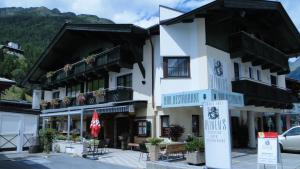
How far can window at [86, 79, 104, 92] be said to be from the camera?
25891mm

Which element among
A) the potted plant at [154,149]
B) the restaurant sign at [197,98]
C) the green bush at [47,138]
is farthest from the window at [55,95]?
the potted plant at [154,149]

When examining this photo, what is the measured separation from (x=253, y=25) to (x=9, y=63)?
64.8 m

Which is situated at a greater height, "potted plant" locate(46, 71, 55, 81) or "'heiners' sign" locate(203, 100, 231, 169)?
"potted plant" locate(46, 71, 55, 81)

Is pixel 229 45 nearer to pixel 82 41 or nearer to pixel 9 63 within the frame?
pixel 82 41

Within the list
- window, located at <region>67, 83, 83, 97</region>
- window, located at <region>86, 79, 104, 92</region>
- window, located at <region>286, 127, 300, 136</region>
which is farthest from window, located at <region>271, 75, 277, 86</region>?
window, located at <region>67, 83, 83, 97</region>

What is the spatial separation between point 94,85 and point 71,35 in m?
4.99

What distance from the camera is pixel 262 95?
2175 cm

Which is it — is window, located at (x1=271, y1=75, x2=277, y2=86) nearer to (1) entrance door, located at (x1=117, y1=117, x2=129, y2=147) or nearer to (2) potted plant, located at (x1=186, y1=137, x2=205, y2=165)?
(1) entrance door, located at (x1=117, y1=117, x2=129, y2=147)

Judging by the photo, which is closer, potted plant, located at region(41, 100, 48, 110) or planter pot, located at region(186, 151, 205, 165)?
planter pot, located at region(186, 151, 205, 165)

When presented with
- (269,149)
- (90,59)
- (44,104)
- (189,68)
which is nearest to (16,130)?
(90,59)

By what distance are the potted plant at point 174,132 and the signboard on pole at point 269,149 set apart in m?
7.77

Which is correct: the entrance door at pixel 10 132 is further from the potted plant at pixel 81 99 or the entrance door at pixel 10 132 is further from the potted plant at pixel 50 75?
the potted plant at pixel 50 75

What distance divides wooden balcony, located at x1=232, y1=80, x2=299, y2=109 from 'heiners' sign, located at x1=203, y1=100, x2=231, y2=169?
10303mm

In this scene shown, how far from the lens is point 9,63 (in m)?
72.8
